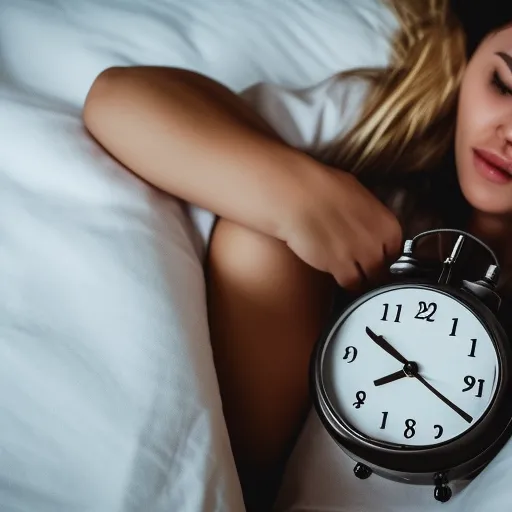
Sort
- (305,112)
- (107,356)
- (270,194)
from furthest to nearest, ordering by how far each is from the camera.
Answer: (305,112) → (270,194) → (107,356)

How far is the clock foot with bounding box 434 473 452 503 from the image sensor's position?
56 centimetres

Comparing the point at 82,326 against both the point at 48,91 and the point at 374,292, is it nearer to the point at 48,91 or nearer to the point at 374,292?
the point at 374,292

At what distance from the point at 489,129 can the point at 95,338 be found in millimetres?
527

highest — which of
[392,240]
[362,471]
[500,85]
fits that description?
[500,85]

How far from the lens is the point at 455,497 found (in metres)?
0.60

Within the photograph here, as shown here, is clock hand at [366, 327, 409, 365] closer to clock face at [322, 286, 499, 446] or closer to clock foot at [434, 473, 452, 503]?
clock face at [322, 286, 499, 446]

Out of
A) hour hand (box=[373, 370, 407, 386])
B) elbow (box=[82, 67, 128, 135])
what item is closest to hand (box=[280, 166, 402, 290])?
hour hand (box=[373, 370, 407, 386])

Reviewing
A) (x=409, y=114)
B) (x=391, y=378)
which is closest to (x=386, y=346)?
(x=391, y=378)

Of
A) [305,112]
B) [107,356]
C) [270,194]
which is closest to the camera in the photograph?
[107,356]

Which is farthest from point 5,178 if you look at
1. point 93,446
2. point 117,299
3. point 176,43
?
point 176,43

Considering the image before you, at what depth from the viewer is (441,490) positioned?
0.56 m

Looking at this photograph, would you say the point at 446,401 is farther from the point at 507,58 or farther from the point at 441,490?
the point at 507,58

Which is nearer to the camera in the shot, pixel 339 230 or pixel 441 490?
pixel 441 490

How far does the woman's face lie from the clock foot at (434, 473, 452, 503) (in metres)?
0.36
